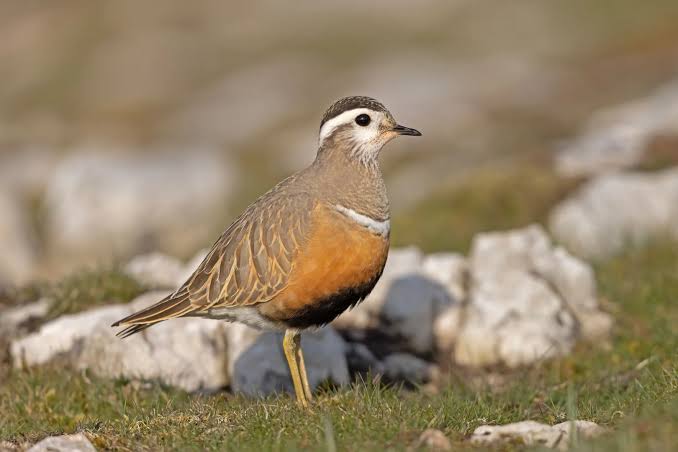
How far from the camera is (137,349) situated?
1055cm

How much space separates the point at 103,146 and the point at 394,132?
36874 mm

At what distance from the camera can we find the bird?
8938 millimetres

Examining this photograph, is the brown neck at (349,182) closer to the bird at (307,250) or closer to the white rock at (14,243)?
the bird at (307,250)

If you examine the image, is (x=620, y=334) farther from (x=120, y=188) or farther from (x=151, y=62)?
(x=151, y=62)

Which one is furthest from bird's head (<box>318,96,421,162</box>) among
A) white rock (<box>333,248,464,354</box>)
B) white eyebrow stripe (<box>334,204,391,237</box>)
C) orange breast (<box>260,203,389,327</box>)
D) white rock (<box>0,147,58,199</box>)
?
white rock (<box>0,147,58,199</box>)

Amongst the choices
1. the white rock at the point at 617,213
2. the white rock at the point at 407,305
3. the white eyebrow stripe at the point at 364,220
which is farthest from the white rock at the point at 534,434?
the white rock at the point at 617,213

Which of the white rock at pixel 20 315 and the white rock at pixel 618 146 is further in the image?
the white rock at pixel 618 146

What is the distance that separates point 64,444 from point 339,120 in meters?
4.30

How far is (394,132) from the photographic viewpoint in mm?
9578

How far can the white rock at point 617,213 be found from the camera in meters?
15.6

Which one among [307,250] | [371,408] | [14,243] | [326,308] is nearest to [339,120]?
[307,250]

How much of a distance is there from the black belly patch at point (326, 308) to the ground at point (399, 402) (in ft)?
2.43

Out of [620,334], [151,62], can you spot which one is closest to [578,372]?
[620,334]

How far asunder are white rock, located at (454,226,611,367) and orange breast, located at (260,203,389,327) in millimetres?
3227
